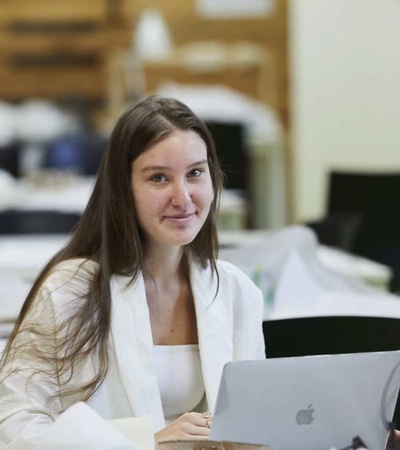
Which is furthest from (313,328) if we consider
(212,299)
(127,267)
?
(127,267)

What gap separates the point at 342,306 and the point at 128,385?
1.31 metres

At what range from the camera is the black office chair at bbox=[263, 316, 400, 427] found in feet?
7.49

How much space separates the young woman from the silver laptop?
0.24 metres

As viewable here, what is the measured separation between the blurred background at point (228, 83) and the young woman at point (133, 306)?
4.63 m

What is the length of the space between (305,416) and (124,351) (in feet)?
1.44

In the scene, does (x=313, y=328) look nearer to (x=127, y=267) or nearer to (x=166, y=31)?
(x=127, y=267)

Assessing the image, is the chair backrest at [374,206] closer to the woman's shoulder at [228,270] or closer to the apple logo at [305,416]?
the woman's shoulder at [228,270]

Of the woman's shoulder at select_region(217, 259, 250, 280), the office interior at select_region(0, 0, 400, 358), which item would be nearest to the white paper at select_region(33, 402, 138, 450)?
the woman's shoulder at select_region(217, 259, 250, 280)

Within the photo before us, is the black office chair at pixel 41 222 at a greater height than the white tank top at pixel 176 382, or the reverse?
the white tank top at pixel 176 382

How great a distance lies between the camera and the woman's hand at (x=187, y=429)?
1.80 meters

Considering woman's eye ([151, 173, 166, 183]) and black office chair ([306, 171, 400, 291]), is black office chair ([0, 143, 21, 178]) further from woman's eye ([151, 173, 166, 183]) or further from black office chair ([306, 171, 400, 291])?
woman's eye ([151, 173, 166, 183])

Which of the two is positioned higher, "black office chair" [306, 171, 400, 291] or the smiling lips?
the smiling lips

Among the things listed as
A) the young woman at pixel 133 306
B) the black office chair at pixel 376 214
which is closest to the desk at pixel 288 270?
the young woman at pixel 133 306

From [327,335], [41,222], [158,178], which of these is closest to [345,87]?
[41,222]
